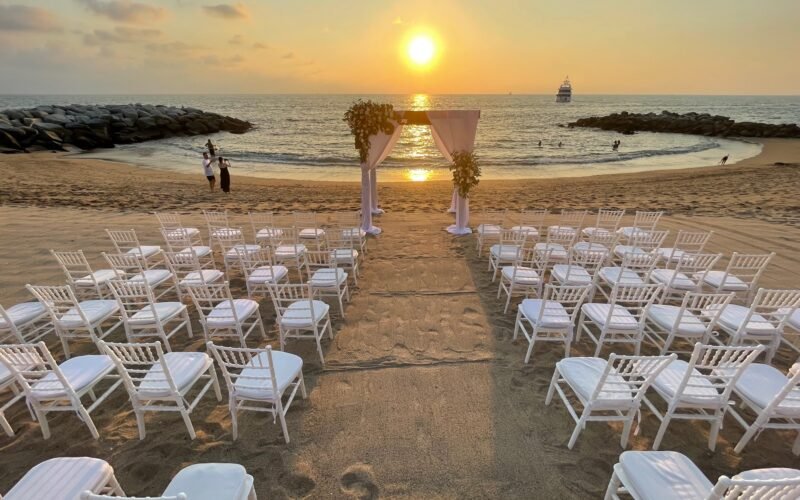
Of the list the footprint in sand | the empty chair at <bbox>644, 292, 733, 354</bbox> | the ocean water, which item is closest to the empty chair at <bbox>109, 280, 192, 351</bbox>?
the footprint in sand

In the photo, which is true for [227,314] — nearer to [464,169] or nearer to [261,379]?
[261,379]

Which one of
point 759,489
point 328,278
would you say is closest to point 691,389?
point 759,489

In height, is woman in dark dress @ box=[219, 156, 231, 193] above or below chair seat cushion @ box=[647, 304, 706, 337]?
above

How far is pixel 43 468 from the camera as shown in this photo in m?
2.74

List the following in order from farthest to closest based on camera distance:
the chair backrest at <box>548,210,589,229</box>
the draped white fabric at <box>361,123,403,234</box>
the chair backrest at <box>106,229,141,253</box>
Answer: the draped white fabric at <box>361,123,403,234</box>, the chair backrest at <box>548,210,589,229</box>, the chair backrest at <box>106,229,141,253</box>

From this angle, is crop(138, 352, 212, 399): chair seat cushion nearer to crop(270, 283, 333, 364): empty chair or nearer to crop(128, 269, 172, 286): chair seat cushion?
crop(270, 283, 333, 364): empty chair

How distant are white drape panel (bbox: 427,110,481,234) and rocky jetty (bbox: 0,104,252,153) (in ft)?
104

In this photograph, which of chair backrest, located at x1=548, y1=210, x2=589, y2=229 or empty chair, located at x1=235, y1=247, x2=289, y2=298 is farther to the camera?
chair backrest, located at x1=548, y1=210, x2=589, y2=229

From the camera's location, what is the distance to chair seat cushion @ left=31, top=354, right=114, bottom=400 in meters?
3.57

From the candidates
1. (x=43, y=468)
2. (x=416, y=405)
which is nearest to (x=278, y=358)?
(x=416, y=405)

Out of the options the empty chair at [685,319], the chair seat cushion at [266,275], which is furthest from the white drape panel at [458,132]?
the empty chair at [685,319]

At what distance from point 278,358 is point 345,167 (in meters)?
22.1

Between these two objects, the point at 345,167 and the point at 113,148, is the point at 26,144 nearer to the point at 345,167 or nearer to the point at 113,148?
the point at 113,148

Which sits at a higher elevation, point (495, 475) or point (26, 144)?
point (26, 144)
